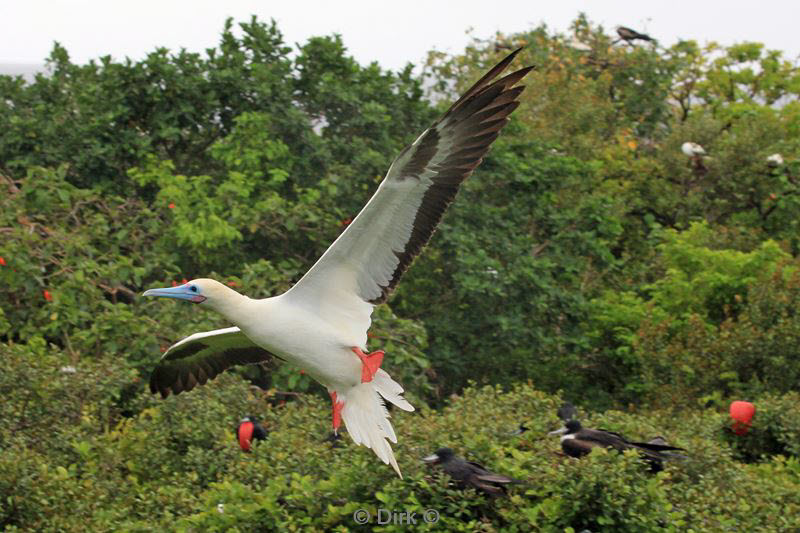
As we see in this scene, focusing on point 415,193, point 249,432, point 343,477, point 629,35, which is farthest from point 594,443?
point 629,35

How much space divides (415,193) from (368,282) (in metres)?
0.66

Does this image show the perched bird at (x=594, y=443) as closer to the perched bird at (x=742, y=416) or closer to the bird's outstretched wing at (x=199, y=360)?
the bird's outstretched wing at (x=199, y=360)

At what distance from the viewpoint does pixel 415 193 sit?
A: 6047mm

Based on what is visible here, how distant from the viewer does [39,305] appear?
10422mm

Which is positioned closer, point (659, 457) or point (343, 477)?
point (343, 477)

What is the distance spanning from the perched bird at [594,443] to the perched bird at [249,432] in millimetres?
1945

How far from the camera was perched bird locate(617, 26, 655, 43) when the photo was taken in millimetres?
19114

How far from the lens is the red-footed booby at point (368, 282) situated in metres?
5.97

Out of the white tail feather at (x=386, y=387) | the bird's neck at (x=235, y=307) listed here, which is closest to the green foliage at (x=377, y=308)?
the white tail feather at (x=386, y=387)

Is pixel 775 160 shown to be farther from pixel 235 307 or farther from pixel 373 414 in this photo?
pixel 235 307

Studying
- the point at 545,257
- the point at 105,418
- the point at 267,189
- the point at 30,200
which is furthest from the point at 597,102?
the point at 105,418

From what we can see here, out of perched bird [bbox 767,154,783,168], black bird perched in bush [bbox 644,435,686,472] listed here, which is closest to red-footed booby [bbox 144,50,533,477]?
black bird perched in bush [bbox 644,435,686,472]

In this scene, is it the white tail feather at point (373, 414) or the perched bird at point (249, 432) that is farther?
the perched bird at point (249, 432)

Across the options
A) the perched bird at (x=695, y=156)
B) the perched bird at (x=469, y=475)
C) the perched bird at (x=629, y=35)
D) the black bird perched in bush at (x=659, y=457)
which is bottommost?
the perched bird at (x=469, y=475)
